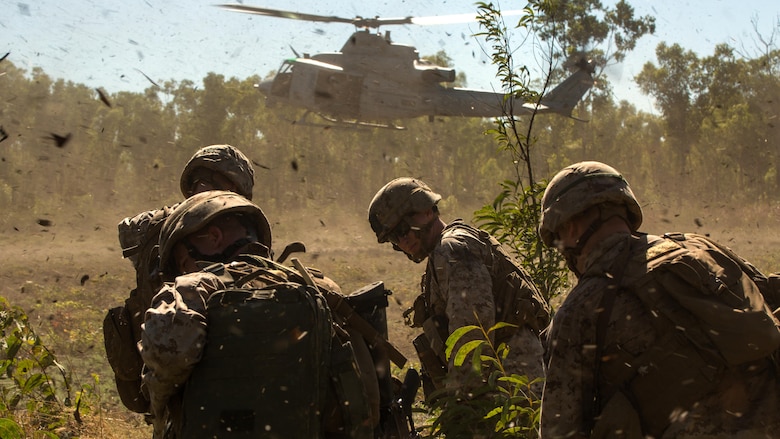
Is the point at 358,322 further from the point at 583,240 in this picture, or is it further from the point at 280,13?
the point at 280,13

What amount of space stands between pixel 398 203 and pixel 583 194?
1854mm

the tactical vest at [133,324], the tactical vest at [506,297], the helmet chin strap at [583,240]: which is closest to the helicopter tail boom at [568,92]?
the tactical vest at [506,297]

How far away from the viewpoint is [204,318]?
8.57ft

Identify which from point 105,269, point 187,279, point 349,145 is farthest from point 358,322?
point 349,145

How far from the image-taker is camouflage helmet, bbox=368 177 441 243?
4.56m

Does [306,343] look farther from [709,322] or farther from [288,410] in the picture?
[709,322]

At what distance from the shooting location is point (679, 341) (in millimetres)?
2516

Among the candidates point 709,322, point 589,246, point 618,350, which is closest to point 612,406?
point 618,350

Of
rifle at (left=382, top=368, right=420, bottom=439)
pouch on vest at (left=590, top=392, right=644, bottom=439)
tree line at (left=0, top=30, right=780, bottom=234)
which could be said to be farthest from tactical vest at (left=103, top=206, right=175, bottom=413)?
tree line at (left=0, top=30, right=780, bottom=234)

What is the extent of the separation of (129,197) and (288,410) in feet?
117

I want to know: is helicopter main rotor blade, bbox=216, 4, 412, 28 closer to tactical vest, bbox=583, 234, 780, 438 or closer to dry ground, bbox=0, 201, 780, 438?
dry ground, bbox=0, 201, 780, 438

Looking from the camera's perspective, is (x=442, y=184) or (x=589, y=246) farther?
(x=442, y=184)

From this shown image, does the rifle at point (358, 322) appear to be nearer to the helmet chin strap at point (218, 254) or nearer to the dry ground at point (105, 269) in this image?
the helmet chin strap at point (218, 254)

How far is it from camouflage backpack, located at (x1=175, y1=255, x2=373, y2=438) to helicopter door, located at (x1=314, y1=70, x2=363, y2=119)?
62.6 feet
